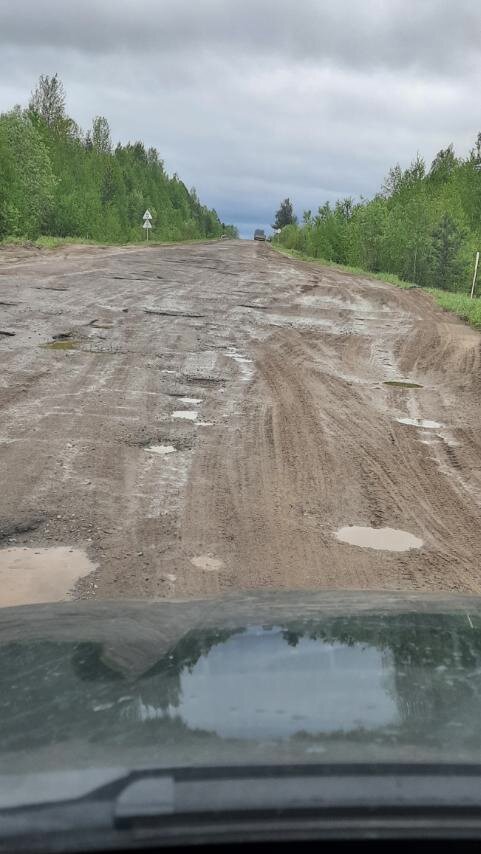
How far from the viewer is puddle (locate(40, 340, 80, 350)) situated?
11.1m

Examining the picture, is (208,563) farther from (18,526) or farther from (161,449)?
(161,449)

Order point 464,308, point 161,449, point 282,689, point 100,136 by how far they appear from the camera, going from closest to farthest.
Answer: point 282,689 < point 161,449 < point 464,308 < point 100,136

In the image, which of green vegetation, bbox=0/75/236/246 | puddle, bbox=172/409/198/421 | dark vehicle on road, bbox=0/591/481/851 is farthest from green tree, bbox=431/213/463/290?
dark vehicle on road, bbox=0/591/481/851

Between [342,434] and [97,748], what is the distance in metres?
6.70

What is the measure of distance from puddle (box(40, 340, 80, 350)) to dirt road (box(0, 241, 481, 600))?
0.19 feet

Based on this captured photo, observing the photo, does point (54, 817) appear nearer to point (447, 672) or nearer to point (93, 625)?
point (447, 672)

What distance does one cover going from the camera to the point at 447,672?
6.51 ft

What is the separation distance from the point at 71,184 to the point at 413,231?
1413 inches

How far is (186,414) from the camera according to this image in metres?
8.33

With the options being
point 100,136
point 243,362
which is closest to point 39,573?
point 243,362

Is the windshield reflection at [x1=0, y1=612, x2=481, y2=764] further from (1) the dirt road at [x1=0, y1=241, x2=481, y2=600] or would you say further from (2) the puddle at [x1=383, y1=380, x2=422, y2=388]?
(2) the puddle at [x1=383, y1=380, x2=422, y2=388]

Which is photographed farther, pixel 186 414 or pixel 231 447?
pixel 186 414

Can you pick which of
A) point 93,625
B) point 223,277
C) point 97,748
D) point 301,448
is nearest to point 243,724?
point 97,748

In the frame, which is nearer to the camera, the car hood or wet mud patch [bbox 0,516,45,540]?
the car hood
